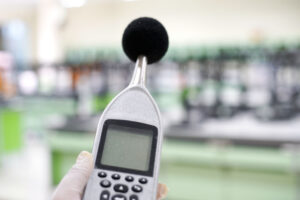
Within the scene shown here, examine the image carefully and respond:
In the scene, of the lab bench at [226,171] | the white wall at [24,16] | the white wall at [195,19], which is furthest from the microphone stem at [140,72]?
the white wall at [24,16]

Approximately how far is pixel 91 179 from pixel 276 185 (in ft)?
7.61

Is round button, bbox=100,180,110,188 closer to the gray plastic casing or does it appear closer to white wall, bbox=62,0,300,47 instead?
the gray plastic casing

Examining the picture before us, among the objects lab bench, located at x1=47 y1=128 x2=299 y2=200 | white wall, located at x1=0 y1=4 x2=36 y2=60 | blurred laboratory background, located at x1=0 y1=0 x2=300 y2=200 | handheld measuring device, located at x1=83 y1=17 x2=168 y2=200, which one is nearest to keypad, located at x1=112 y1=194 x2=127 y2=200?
handheld measuring device, located at x1=83 y1=17 x2=168 y2=200

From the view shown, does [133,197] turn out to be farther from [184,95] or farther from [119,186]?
[184,95]

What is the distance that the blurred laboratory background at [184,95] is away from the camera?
273 centimetres

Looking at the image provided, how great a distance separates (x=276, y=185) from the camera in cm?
265

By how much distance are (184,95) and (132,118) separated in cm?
287

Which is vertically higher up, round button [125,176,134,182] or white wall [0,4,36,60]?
white wall [0,4,36,60]

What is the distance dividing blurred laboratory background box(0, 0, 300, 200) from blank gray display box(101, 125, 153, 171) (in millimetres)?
1858

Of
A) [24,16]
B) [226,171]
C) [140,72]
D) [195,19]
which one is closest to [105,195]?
[140,72]

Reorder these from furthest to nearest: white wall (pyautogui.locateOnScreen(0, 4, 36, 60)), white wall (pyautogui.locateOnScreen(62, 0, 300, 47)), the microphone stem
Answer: white wall (pyautogui.locateOnScreen(0, 4, 36, 60)), white wall (pyautogui.locateOnScreen(62, 0, 300, 47)), the microphone stem

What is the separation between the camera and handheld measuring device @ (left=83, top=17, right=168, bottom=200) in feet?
1.83

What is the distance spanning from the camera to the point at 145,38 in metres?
0.56

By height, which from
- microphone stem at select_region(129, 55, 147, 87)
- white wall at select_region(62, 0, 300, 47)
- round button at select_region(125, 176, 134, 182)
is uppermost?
white wall at select_region(62, 0, 300, 47)
